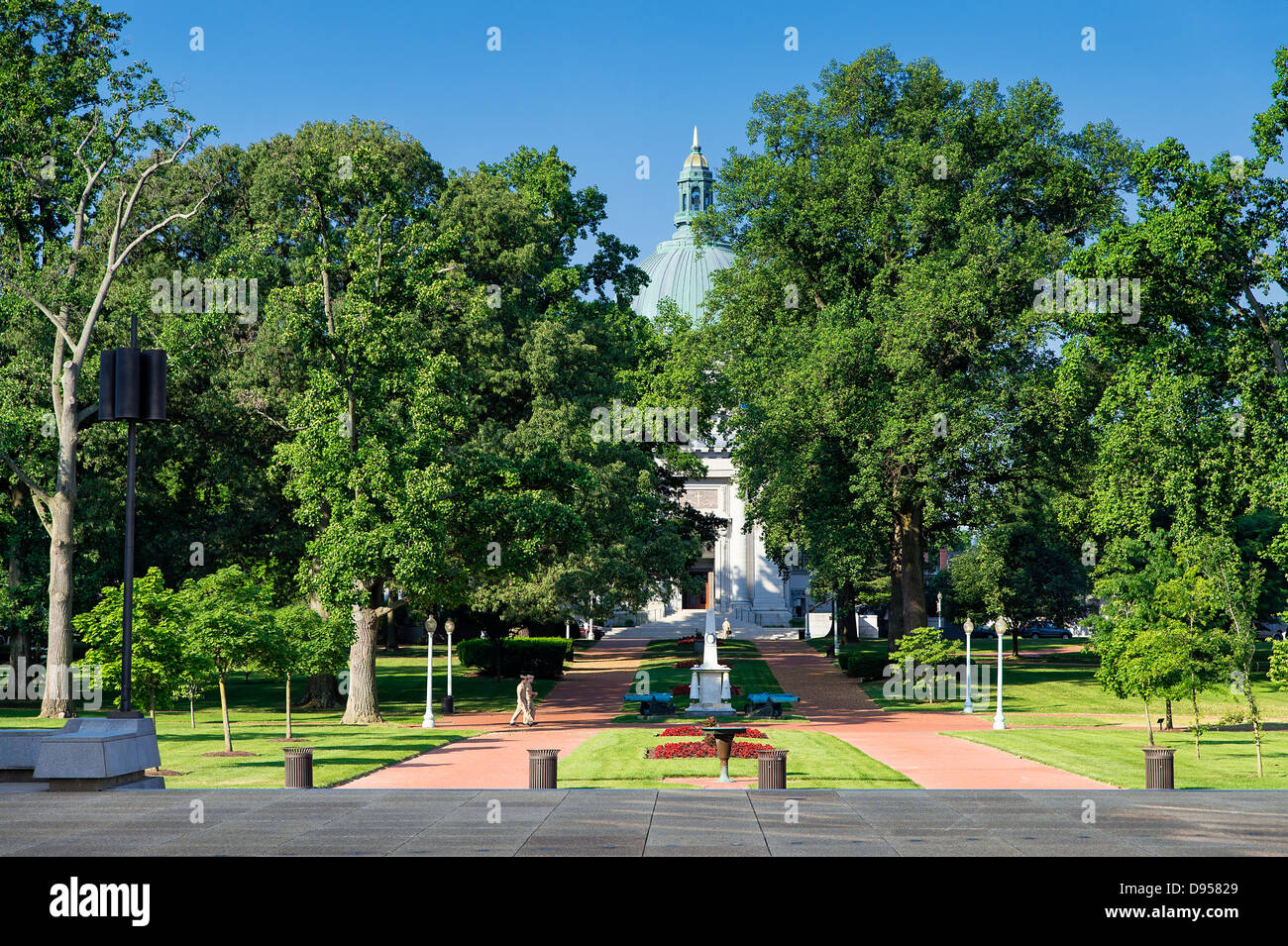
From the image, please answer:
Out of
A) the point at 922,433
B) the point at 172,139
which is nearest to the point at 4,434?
the point at 172,139

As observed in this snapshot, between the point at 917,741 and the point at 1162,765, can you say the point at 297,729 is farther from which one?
the point at 1162,765

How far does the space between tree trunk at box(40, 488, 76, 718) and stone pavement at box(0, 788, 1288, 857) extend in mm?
19132

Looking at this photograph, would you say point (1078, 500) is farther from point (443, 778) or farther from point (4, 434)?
point (4, 434)

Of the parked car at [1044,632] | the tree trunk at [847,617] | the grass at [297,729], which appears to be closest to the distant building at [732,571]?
the tree trunk at [847,617]

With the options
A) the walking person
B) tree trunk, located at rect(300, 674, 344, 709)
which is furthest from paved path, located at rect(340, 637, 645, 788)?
tree trunk, located at rect(300, 674, 344, 709)

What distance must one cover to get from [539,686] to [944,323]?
1961 centimetres

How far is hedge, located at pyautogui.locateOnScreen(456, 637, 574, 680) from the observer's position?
4678 centimetres

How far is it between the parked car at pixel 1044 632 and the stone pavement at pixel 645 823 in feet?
258

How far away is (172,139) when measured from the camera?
1382 inches

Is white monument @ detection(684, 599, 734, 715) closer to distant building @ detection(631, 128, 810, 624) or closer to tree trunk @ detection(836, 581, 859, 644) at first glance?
tree trunk @ detection(836, 581, 859, 644)

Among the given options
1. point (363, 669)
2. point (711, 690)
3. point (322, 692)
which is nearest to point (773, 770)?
point (363, 669)

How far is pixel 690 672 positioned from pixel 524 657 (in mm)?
6867

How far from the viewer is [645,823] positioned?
12414 millimetres

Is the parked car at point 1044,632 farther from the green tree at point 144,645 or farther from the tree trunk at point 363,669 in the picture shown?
the green tree at point 144,645
